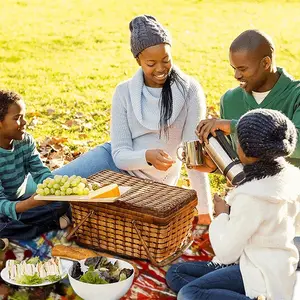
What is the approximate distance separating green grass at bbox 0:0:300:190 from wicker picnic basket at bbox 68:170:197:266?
6.84 ft

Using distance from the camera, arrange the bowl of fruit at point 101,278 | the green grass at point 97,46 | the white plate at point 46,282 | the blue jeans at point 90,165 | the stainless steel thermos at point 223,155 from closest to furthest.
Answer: the bowl of fruit at point 101,278 → the white plate at point 46,282 → the stainless steel thermos at point 223,155 → the blue jeans at point 90,165 → the green grass at point 97,46

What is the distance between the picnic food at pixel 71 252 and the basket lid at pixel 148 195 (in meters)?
0.30

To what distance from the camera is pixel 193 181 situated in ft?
13.1

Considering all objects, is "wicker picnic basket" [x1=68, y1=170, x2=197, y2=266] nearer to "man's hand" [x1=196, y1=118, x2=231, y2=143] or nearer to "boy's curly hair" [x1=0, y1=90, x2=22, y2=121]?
"man's hand" [x1=196, y1=118, x2=231, y2=143]

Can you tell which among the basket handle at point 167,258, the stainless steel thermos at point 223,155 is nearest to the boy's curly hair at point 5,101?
the basket handle at point 167,258

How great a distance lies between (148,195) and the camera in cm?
352

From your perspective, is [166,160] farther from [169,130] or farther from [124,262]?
[124,262]

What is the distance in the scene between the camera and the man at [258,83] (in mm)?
3428

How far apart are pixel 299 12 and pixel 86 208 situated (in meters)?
8.68

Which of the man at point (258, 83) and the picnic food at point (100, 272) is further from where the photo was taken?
the man at point (258, 83)

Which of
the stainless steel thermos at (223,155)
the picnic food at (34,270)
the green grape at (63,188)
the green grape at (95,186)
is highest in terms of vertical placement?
the stainless steel thermos at (223,155)

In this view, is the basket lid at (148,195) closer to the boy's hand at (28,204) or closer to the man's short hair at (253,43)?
the boy's hand at (28,204)

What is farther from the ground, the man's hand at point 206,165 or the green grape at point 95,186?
the man's hand at point 206,165

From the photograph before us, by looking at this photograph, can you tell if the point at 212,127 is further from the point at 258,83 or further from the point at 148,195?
the point at 148,195
